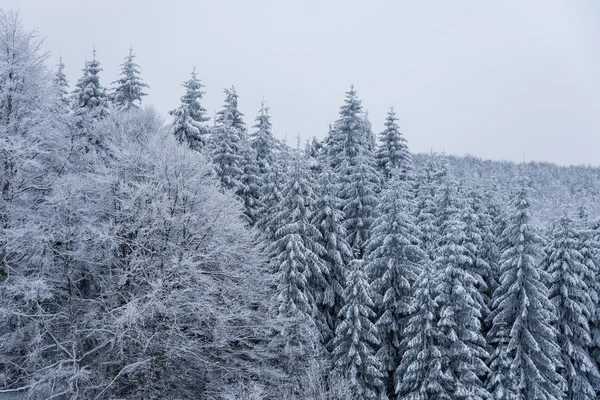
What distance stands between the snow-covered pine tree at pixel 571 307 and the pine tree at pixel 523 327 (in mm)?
1338

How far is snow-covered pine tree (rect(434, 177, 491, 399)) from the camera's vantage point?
84.8 feet

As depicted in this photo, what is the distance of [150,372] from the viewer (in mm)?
18453

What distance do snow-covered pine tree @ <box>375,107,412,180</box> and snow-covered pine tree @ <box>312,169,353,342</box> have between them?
1016 centimetres

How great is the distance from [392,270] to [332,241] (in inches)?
163

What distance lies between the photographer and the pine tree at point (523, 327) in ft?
90.7

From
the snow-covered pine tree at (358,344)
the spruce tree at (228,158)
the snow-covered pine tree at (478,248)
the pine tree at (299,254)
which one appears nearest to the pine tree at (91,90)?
the spruce tree at (228,158)

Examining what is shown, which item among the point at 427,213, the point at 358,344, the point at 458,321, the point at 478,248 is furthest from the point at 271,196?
the point at 478,248

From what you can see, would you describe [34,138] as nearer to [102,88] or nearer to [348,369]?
[102,88]

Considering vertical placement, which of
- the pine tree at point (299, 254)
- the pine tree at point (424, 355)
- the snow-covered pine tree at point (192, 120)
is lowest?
the pine tree at point (424, 355)

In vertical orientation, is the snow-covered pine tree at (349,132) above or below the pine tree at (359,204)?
above

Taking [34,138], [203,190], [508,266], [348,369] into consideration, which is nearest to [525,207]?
[508,266]

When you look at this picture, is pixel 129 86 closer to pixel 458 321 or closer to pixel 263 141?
pixel 263 141

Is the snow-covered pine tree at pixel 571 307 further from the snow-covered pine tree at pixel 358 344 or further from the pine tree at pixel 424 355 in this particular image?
the snow-covered pine tree at pixel 358 344

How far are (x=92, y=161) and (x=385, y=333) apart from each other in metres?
19.3
